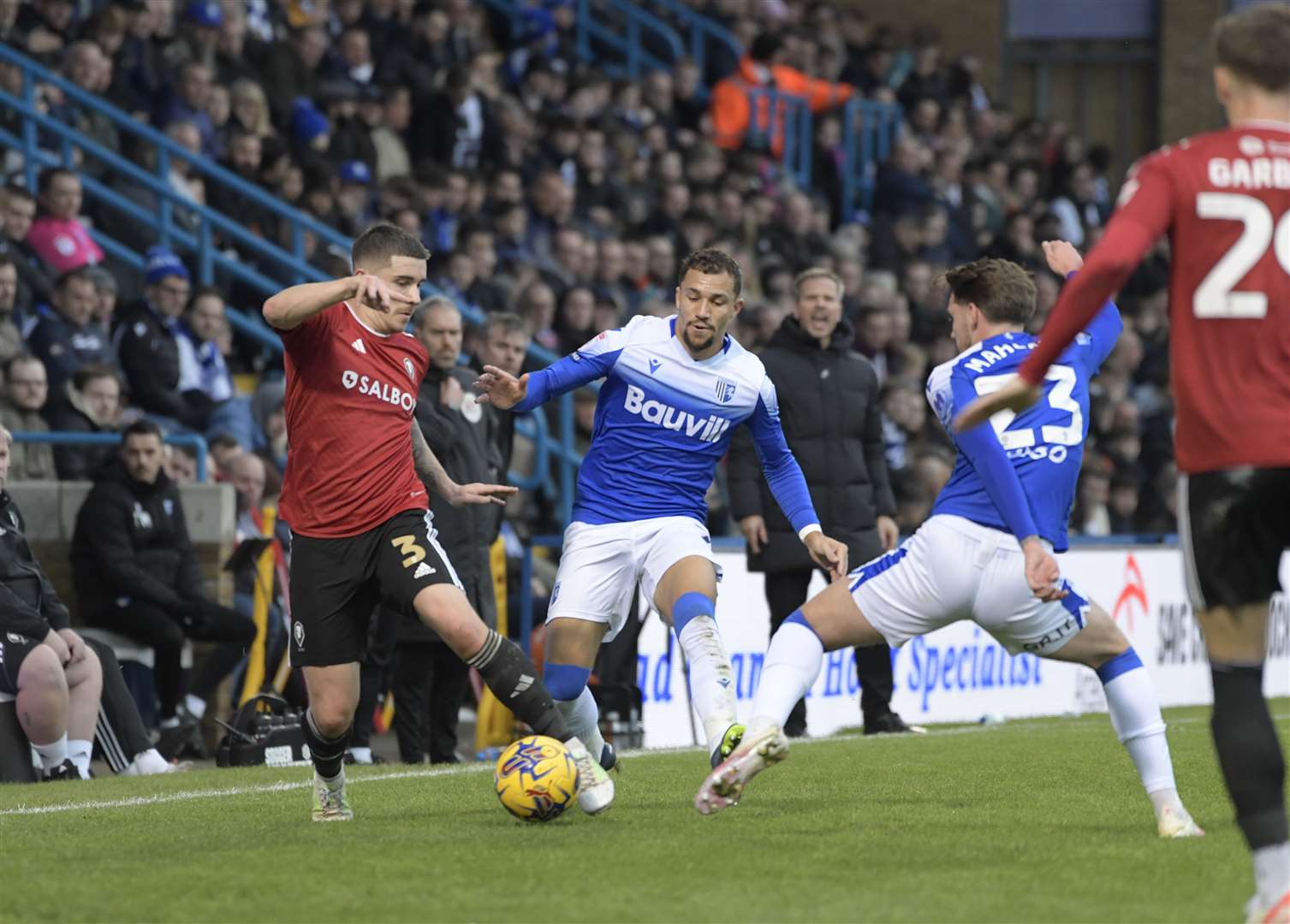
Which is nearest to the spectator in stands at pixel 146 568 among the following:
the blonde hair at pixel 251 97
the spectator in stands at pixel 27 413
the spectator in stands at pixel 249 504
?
the spectator in stands at pixel 249 504

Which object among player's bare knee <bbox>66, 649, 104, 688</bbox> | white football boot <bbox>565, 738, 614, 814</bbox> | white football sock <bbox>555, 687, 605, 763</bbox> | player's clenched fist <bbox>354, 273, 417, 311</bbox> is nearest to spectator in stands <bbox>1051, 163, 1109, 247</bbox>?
player's bare knee <bbox>66, 649, 104, 688</bbox>

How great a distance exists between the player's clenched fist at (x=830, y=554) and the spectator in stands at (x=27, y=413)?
6371mm

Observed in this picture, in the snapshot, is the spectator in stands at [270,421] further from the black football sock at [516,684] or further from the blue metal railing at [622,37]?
the blue metal railing at [622,37]

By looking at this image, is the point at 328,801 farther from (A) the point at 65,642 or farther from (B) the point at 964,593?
(A) the point at 65,642

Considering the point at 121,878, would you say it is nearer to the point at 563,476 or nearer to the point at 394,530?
the point at 394,530

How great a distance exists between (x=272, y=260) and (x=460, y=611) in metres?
8.93

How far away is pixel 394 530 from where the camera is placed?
7395 millimetres

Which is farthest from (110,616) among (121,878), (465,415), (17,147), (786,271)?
(786,271)

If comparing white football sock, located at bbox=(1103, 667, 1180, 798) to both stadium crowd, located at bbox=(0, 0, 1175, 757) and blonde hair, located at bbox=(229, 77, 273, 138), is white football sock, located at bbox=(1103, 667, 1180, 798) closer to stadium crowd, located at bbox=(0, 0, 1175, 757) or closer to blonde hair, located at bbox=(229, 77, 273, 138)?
stadium crowd, located at bbox=(0, 0, 1175, 757)

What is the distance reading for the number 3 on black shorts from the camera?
7297 millimetres

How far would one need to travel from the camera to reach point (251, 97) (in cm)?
1634

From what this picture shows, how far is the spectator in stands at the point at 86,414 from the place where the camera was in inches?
497

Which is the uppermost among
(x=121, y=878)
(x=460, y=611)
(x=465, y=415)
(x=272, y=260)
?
(x=272, y=260)

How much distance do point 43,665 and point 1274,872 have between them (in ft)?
23.0
